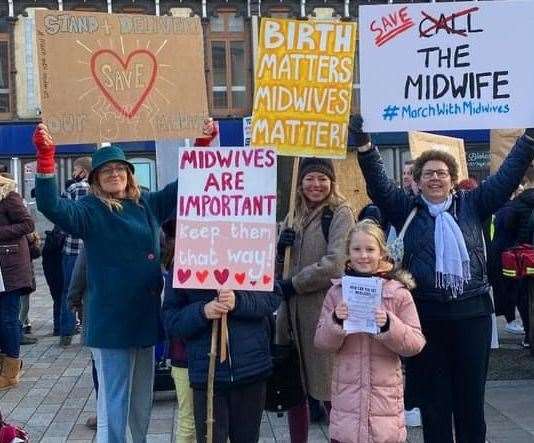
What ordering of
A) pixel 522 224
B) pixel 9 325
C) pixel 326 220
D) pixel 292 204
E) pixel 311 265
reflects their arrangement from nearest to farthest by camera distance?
pixel 311 265 → pixel 326 220 → pixel 292 204 → pixel 9 325 → pixel 522 224

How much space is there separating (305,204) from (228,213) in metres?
0.95

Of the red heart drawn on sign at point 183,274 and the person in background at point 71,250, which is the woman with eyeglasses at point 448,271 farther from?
the person in background at point 71,250

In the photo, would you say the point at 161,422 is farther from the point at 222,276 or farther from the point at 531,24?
the point at 531,24

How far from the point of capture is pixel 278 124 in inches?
191

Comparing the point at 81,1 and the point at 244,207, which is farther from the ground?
the point at 81,1

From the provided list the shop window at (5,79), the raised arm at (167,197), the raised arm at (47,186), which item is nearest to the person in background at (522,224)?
the raised arm at (167,197)

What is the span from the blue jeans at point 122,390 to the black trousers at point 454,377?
4.78ft

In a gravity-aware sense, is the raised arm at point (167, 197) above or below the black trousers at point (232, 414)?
above

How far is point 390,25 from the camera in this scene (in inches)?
188

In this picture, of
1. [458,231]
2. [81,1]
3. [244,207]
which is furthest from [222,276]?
[81,1]

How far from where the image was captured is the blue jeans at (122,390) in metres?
4.27

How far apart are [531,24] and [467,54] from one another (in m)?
0.39

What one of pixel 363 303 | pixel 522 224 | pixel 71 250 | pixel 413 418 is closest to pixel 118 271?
pixel 363 303

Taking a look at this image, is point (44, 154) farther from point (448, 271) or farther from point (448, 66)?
point (448, 66)
